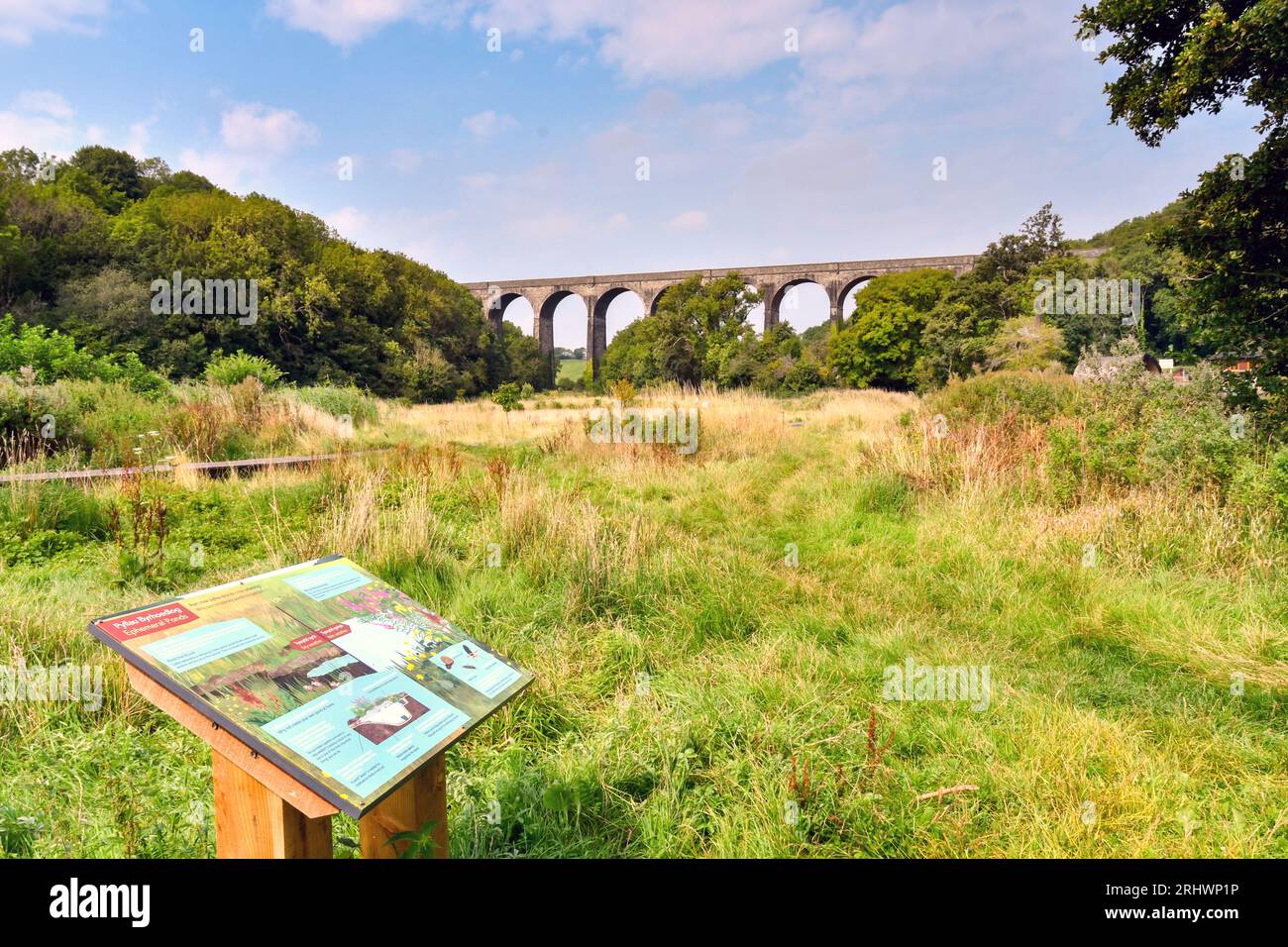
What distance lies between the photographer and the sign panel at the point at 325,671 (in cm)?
133

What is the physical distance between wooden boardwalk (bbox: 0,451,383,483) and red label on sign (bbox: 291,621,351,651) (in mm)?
5984

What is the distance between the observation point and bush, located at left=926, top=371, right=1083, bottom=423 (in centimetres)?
846

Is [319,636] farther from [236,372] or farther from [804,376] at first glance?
[804,376]

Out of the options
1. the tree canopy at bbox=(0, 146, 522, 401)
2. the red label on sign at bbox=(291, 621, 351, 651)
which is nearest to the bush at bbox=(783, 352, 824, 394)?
the tree canopy at bbox=(0, 146, 522, 401)

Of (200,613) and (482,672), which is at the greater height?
(200,613)

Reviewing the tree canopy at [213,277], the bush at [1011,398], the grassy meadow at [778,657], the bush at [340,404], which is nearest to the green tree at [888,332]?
the tree canopy at [213,277]

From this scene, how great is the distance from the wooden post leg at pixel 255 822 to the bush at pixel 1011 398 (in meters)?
8.69

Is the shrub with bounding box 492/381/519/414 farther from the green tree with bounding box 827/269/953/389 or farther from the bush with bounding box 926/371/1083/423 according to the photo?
the green tree with bounding box 827/269/953/389

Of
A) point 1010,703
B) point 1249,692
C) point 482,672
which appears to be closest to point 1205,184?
point 1249,692

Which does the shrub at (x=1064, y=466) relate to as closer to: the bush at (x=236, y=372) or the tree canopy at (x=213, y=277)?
the bush at (x=236, y=372)
